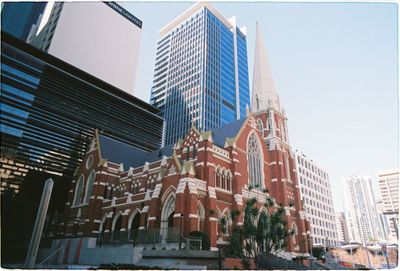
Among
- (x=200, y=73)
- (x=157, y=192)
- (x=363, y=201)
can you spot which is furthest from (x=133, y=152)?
(x=363, y=201)

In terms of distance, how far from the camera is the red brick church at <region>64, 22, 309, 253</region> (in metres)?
29.1

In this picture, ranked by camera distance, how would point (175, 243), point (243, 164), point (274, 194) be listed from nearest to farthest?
1. point (175, 243)
2. point (243, 164)
3. point (274, 194)

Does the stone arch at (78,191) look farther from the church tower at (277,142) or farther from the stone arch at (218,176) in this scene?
the church tower at (277,142)

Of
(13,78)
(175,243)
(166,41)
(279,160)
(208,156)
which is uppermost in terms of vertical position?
(166,41)

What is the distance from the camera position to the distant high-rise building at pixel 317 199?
8400 centimetres

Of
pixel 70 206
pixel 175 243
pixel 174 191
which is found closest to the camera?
pixel 175 243

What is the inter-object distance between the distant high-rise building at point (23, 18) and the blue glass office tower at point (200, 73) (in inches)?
1951

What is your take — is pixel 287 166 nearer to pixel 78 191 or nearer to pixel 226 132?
pixel 226 132

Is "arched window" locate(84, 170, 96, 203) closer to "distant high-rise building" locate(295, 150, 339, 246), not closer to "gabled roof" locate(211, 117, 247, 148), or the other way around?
"gabled roof" locate(211, 117, 247, 148)

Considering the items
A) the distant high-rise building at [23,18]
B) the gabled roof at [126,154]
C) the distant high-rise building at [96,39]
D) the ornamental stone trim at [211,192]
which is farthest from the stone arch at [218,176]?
the distant high-rise building at [23,18]

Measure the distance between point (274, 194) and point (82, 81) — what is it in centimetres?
4344

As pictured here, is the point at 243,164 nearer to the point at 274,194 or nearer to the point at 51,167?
the point at 274,194

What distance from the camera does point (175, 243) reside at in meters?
25.9

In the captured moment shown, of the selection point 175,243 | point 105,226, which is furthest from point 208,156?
point 105,226
